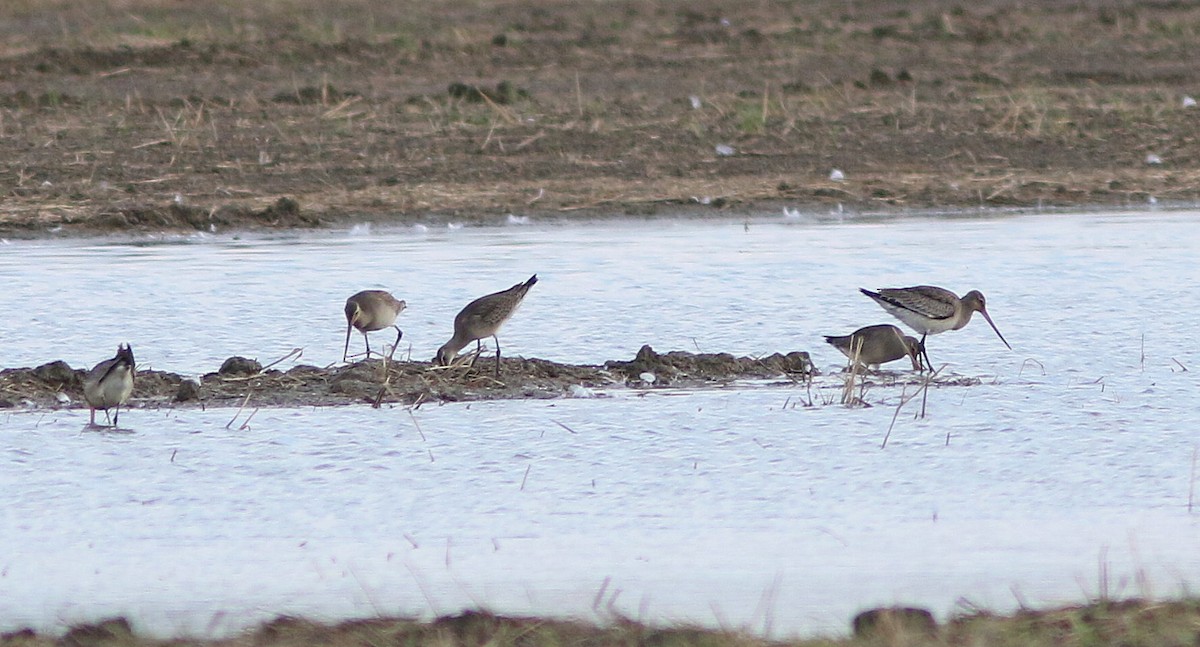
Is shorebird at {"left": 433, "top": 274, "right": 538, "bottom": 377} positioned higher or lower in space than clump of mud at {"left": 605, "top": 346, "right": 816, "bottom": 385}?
higher

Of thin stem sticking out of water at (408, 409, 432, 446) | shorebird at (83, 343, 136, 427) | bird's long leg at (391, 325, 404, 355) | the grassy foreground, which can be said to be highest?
bird's long leg at (391, 325, 404, 355)

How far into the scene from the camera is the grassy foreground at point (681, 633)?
438 centimetres

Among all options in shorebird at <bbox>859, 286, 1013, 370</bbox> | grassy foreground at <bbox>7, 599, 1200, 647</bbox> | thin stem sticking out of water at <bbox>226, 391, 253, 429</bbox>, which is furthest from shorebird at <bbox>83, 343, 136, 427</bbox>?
shorebird at <bbox>859, 286, 1013, 370</bbox>

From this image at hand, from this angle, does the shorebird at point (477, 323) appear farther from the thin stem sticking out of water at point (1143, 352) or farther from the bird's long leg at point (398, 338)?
the thin stem sticking out of water at point (1143, 352)

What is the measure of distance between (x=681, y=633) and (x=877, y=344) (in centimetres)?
441

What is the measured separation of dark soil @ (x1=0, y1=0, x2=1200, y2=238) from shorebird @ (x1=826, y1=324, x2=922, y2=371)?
6222mm

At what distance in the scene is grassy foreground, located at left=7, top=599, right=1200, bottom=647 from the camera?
4.38m

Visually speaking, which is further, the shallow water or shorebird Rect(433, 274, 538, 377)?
shorebird Rect(433, 274, 538, 377)

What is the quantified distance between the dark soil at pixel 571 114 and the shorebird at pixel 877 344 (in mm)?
6222

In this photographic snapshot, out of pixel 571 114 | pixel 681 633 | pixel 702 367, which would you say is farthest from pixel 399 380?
pixel 571 114

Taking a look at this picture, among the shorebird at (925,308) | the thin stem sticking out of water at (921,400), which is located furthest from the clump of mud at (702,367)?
the shorebird at (925,308)

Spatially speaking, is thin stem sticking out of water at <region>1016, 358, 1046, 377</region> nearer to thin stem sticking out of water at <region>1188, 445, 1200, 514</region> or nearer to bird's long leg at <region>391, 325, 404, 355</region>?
thin stem sticking out of water at <region>1188, 445, 1200, 514</region>

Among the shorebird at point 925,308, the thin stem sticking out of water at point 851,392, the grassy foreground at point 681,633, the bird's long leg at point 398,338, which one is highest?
the shorebird at point 925,308

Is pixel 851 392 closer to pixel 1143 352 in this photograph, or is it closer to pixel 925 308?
pixel 925 308
